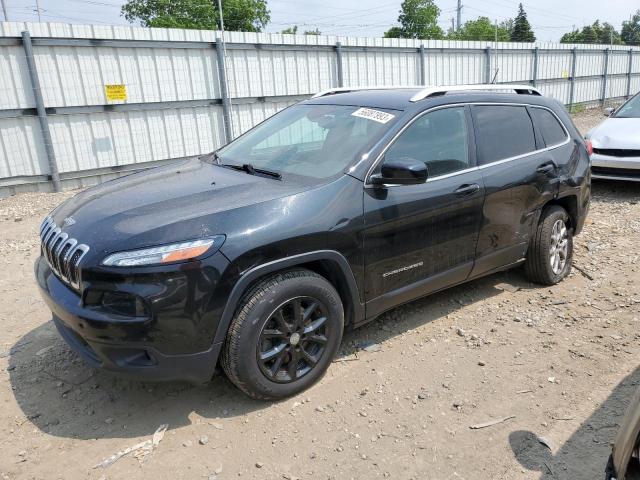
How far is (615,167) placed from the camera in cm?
771

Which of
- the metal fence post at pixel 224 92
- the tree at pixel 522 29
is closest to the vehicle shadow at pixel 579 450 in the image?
the metal fence post at pixel 224 92

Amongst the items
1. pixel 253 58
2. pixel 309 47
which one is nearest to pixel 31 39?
pixel 253 58

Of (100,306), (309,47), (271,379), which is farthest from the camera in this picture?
(309,47)

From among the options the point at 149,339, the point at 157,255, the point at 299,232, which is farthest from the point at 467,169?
the point at 149,339

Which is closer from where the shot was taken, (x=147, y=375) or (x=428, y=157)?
(x=147, y=375)

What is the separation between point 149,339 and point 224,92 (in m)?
8.59

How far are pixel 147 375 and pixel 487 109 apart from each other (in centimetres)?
310

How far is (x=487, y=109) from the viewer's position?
13.2 ft

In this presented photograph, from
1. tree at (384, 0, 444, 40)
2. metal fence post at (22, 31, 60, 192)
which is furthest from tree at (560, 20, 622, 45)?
metal fence post at (22, 31, 60, 192)

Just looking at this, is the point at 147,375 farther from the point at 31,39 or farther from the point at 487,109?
the point at 31,39

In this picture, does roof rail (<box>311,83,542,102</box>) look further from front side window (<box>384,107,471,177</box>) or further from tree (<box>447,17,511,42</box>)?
tree (<box>447,17,511,42</box>)

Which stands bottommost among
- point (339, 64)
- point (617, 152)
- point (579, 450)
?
point (579, 450)

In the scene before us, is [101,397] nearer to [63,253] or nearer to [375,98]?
[63,253]

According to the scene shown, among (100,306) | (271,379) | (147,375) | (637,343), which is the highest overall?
(100,306)
